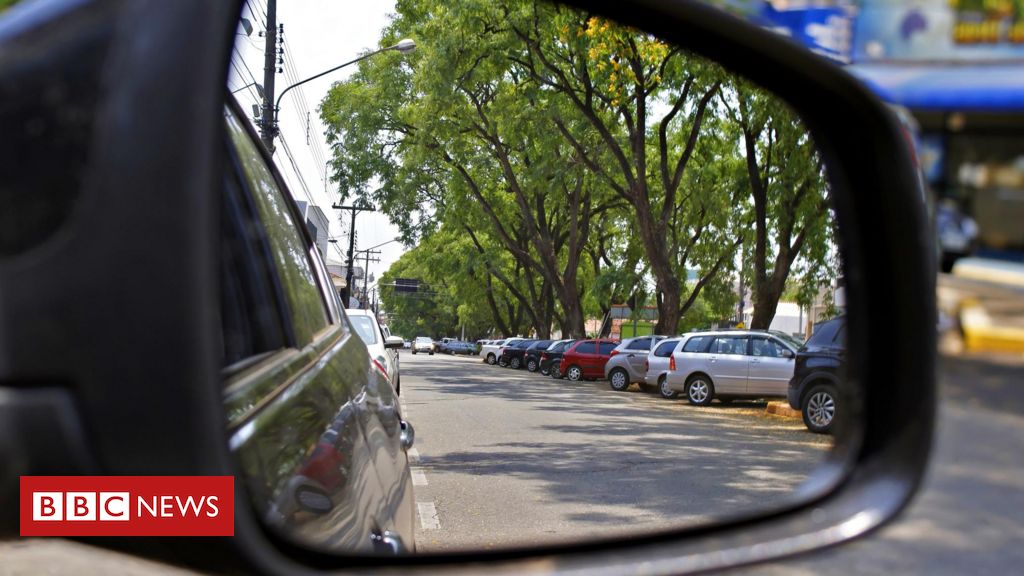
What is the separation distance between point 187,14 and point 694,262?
35121mm

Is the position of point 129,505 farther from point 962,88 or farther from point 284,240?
point 284,240

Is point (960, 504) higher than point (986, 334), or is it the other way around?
point (986, 334)

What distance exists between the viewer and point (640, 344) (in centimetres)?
2639

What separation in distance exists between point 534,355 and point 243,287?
41.8 m

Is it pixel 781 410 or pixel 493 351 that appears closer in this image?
pixel 781 410

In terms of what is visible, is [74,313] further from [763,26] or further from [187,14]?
[763,26]

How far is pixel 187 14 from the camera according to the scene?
3.18 ft

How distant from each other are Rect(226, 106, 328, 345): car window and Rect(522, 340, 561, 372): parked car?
130 feet

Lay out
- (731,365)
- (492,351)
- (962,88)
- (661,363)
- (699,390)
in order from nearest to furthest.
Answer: (962,88)
(731,365)
(699,390)
(661,363)
(492,351)

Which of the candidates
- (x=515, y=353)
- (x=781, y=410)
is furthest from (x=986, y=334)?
(x=515, y=353)

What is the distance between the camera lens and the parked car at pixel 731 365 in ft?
56.0

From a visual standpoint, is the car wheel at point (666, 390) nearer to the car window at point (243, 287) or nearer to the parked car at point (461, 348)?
the car window at point (243, 287)

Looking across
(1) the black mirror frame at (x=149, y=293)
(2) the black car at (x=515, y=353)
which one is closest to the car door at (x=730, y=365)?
(1) the black mirror frame at (x=149, y=293)

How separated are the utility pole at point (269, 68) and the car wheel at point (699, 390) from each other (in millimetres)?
9186
